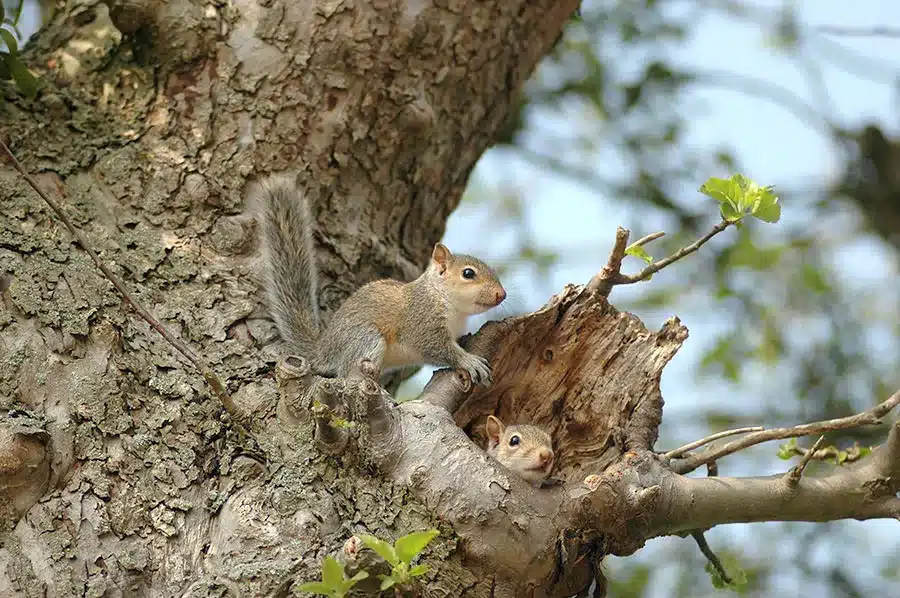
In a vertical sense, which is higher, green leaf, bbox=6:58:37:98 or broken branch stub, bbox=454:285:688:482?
broken branch stub, bbox=454:285:688:482

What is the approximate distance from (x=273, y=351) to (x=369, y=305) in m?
0.65

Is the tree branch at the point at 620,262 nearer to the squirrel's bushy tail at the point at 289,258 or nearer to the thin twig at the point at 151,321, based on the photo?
the squirrel's bushy tail at the point at 289,258

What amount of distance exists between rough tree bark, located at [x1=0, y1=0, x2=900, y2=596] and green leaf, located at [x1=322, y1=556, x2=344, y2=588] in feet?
0.52

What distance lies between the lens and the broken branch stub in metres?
2.79

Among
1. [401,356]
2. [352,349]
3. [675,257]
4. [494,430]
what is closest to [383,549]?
[675,257]

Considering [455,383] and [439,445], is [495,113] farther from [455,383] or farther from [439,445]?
[439,445]

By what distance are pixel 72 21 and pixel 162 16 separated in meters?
0.38

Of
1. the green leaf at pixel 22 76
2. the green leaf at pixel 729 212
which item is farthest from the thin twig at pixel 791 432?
the green leaf at pixel 22 76

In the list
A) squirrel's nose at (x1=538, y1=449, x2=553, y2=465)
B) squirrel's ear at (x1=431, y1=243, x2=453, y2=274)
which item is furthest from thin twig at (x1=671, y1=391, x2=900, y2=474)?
squirrel's ear at (x1=431, y1=243, x2=453, y2=274)

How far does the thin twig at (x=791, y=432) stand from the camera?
7.88ft

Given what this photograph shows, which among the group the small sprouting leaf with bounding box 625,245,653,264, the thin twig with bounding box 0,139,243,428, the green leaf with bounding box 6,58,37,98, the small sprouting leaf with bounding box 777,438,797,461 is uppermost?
the small sprouting leaf with bounding box 777,438,797,461

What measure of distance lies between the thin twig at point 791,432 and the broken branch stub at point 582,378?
4.7 inches

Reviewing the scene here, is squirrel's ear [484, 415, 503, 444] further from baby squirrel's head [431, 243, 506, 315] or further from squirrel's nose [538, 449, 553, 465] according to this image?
baby squirrel's head [431, 243, 506, 315]

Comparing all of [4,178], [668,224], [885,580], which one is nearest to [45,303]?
[4,178]
